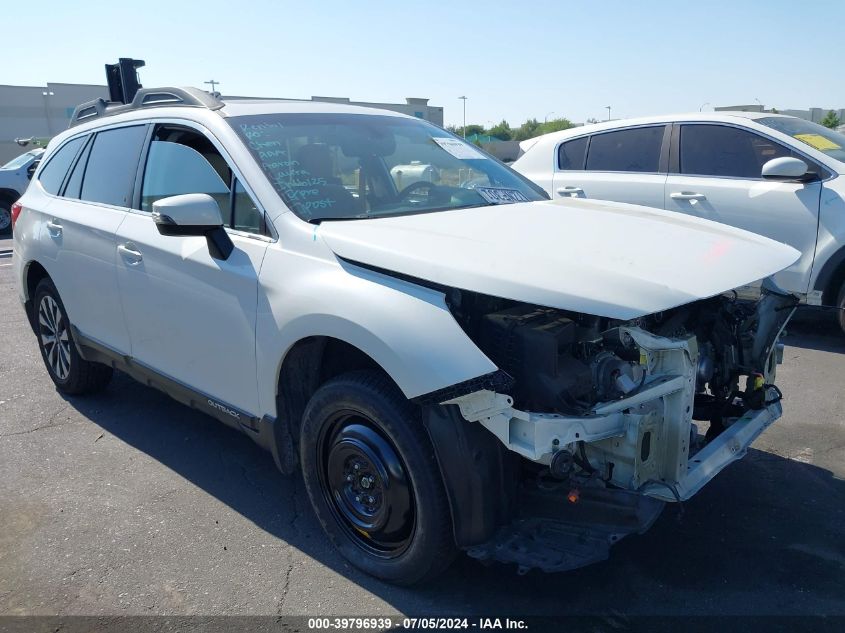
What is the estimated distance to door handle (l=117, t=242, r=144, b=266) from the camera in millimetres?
3752

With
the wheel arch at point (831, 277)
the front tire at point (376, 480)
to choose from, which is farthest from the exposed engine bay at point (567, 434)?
the wheel arch at point (831, 277)

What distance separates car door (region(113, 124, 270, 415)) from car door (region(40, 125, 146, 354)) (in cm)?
15

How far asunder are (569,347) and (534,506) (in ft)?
2.00

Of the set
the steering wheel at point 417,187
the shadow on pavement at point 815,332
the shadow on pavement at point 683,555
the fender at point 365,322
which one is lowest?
the shadow on pavement at point 815,332

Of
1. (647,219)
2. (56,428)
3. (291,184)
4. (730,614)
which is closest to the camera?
(730,614)

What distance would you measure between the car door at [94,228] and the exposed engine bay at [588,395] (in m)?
2.38

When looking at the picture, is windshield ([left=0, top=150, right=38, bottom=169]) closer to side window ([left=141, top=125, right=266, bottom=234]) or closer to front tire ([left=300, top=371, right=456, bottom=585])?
side window ([left=141, top=125, right=266, bottom=234])

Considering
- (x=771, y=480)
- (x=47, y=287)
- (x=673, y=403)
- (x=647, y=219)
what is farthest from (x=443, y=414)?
(x=47, y=287)

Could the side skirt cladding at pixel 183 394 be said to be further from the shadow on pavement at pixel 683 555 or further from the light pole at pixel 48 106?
the light pole at pixel 48 106

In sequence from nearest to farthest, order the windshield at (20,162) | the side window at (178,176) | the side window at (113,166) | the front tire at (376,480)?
the front tire at (376,480)
the side window at (178,176)
the side window at (113,166)
the windshield at (20,162)

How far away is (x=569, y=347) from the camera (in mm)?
2699

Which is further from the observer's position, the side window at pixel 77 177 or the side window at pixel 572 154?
the side window at pixel 572 154

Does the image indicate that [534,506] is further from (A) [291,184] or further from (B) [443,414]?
(A) [291,184]

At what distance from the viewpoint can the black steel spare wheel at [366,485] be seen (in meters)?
2.69
